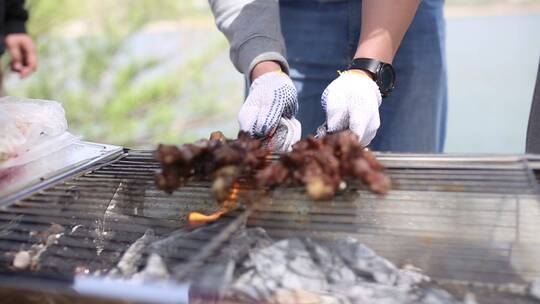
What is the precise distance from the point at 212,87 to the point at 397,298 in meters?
5.86

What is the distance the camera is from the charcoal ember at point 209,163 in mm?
1301

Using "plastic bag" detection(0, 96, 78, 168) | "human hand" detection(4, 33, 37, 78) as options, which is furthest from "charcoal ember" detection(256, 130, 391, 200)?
"human hand" detection(4, 33, 37, 78)

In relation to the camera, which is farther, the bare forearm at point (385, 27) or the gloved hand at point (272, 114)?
the bare forearm at point (385, 27)

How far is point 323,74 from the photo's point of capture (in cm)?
251

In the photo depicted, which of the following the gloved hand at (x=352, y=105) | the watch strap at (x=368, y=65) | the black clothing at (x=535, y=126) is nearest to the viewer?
the gloved hand at (x=352, y=105)

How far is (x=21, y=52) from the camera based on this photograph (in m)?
3.33

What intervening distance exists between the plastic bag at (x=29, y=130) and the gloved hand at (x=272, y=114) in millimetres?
664

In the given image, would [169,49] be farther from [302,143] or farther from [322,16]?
[302,143]

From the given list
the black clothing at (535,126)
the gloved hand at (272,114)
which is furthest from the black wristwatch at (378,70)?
the black clothing at (535,126)

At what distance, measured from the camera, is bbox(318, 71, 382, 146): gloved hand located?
1.62 metres

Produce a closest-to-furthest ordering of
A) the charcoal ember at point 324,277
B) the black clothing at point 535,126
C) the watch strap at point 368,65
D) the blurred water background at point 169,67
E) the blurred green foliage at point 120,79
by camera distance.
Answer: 1. the charcoal ember at point 324,277
2. the watch strap at point 368,65
3. the black clothing at point 535,126
4. the blurred water background at point 169,67
5. the blurred green foliage at point 120,79

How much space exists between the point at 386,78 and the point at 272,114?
0.46 meters

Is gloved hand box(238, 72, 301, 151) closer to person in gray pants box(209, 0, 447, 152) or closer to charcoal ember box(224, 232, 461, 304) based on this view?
person in gray pants box(209, 0, 447, 152)

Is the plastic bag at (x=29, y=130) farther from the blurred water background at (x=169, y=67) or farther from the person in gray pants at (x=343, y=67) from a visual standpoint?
the blurred water background at (x=169, y=67)
